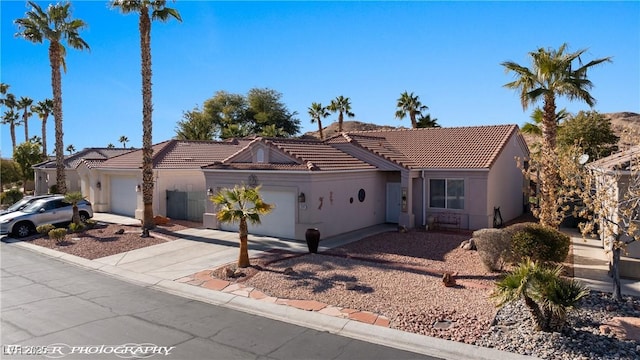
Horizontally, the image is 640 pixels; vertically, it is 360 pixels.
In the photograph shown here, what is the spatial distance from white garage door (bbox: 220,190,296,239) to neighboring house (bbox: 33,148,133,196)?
22993mm

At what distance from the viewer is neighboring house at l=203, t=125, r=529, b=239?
18.4 m

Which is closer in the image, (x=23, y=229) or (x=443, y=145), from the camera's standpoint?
(x=23, y=229)

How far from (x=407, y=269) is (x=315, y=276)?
2.91 meters

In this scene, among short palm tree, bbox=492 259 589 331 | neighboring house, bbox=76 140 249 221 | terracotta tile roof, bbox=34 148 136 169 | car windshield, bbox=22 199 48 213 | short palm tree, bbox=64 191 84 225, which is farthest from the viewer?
terracotta tile roof, bbox=34 148 136 169

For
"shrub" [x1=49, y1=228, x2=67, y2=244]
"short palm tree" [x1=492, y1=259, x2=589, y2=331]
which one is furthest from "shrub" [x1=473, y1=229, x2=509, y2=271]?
"shrub" [x1=49, y1=228, x2=67, y2=244]

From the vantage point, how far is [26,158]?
4472 cm

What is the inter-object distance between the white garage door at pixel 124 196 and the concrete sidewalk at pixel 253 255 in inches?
312

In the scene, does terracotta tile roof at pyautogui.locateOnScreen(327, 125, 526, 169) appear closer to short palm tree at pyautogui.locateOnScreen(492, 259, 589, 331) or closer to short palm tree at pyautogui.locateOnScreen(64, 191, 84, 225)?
short palm tree at pyautogui.locateOnScreen(492, 259, 589, 331)

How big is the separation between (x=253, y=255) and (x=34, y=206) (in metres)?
14.0

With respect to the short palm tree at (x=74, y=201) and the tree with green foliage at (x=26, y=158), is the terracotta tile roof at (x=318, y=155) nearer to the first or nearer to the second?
the short palm tree at (x=74, y=201)

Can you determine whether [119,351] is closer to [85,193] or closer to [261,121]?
[85,193]

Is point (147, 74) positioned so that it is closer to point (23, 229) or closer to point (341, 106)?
point (23, 229)

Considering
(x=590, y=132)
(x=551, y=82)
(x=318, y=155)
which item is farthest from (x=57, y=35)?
(x=590, y=132)

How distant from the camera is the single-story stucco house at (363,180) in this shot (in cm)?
1858
